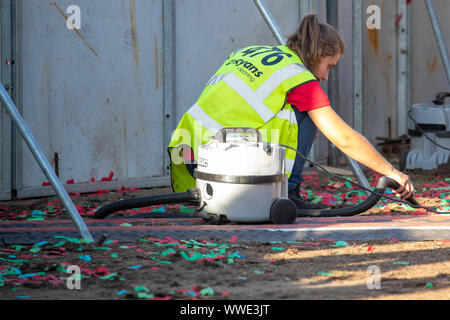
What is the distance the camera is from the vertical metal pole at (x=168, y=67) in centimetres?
652

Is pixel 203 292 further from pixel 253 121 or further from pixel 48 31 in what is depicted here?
pixel 48 31

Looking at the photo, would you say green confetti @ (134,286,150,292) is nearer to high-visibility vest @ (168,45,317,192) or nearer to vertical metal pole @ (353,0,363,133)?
high-visibility vest @ (168,45,317,192)

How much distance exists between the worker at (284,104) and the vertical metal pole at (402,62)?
514 centimetres

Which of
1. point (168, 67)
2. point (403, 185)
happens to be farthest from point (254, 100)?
point (168, 67)

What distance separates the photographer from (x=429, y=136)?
7.34 meters

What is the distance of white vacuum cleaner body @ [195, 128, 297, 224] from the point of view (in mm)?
3875

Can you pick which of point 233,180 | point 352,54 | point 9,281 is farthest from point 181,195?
point 352,54

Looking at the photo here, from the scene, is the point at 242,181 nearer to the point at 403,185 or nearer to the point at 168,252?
the point at 168,252

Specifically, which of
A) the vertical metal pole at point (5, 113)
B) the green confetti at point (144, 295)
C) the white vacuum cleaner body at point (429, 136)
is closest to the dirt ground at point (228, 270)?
the green confetti at point (144, 295)

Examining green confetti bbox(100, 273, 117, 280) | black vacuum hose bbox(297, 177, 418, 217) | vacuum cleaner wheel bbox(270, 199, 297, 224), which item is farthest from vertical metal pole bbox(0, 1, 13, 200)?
green confetti bbox(100, 273, 117, 280)

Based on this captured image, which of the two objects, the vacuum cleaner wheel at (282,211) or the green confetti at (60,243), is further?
the vacuum cleaner wheel at (282,211)

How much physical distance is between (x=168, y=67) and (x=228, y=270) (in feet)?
11.6

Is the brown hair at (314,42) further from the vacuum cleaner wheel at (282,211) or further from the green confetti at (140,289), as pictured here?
the green confetti at (140,289)

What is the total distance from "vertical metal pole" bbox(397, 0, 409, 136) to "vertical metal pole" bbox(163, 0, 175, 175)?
3.82 m
